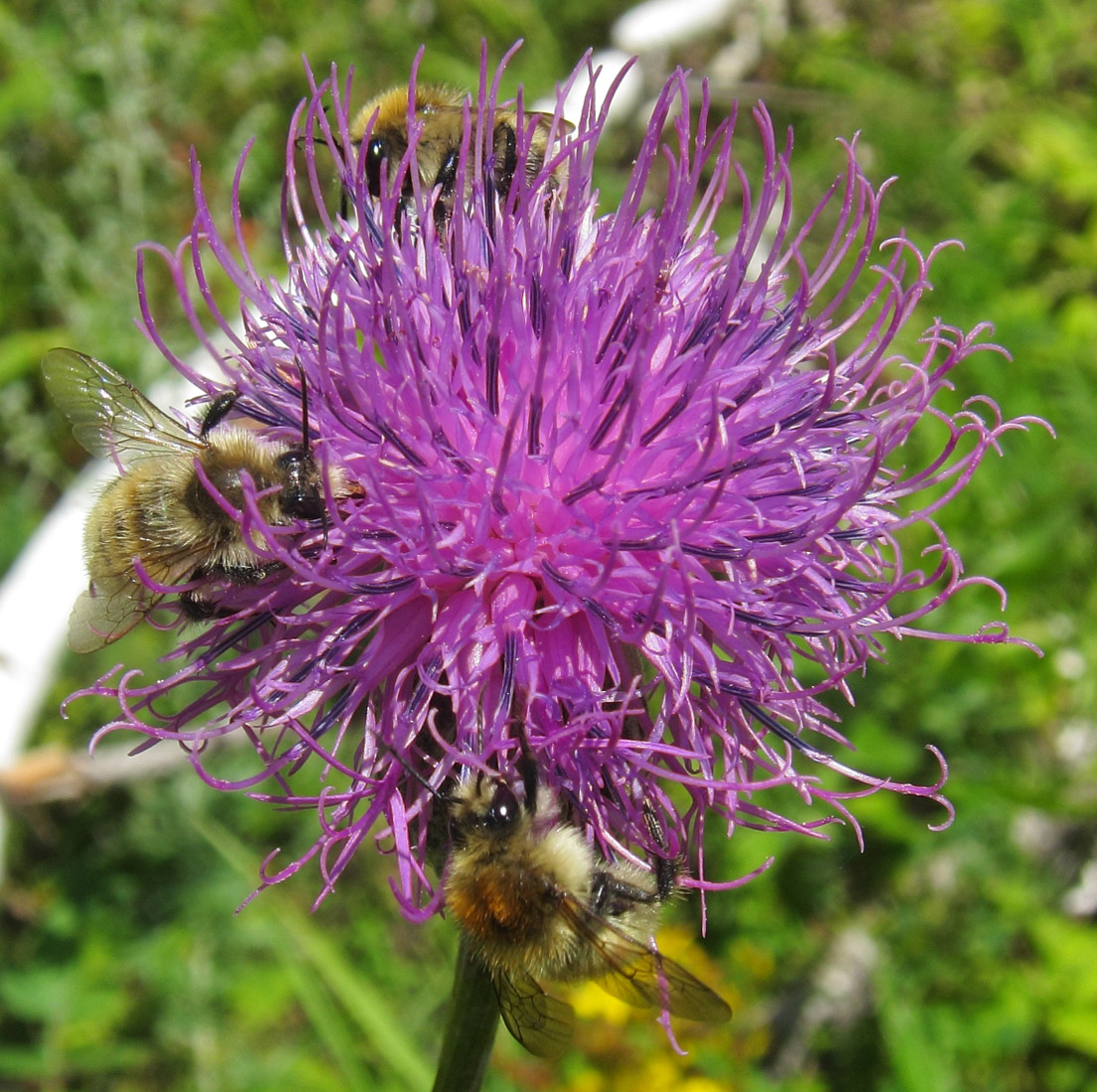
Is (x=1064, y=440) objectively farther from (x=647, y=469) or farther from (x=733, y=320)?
(x=647, y=469)

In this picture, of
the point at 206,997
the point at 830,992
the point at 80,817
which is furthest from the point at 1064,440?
the point at 80,817

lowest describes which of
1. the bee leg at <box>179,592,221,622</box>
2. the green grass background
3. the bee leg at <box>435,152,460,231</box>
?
the green grass background

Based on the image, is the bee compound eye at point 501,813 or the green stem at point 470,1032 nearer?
the bee compound eye at point 501,813

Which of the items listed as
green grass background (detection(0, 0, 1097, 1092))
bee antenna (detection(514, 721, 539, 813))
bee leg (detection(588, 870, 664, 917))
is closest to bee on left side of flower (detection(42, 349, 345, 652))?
bee antenna (detection(514, 721, 539, 813))

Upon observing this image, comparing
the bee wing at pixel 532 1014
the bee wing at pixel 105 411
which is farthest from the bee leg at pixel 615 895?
the bee wing at pixel 105 411

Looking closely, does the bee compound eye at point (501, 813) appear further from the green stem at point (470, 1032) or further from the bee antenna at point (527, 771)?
the green stem at point (470, 1032)

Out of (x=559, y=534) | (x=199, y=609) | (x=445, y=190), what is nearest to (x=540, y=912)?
(x=559, y=534)

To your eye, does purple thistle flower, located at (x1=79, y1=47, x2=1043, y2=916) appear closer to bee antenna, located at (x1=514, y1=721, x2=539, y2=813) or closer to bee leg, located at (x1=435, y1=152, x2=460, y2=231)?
bee antenna, located at (x1=514, y1=721, x2=539, y2=813)
